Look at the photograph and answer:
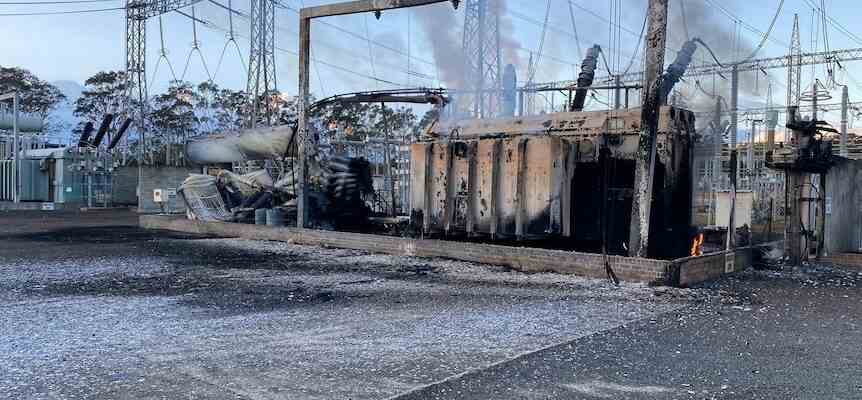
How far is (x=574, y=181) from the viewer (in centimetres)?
1176

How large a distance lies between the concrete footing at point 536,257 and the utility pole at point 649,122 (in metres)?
A: 0.57

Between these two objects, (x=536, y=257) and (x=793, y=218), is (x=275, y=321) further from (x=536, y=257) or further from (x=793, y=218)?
(x=793, y=218)

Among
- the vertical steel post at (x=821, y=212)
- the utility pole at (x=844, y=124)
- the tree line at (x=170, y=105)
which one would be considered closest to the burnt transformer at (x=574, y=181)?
the vertical steel post at (x=821, y=212)

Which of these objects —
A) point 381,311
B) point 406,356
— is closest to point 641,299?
point 381,311

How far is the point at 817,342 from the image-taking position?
6152 mm

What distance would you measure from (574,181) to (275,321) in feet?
21.7

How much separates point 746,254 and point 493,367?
7.46m

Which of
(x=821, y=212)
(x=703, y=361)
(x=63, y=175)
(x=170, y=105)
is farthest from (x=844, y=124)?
(x=170, y=105)

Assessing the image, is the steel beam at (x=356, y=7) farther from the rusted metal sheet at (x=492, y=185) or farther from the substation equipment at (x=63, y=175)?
the substation equipment at (x=63, y=175)

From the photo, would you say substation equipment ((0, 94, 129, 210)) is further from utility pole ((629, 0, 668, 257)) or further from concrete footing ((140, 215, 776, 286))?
utility pole ((629, 0, 668, 257))

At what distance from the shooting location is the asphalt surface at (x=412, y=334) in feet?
15.4

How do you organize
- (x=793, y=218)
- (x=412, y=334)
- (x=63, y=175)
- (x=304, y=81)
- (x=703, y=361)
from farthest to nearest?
(x=63, y=175) → (x=304, y=81) → (x=793, y=218) → (x=412, y=334) → (x=703, y=361)

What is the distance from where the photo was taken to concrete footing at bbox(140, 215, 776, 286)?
9.18 metres

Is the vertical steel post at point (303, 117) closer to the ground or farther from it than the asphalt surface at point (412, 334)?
farther from it
